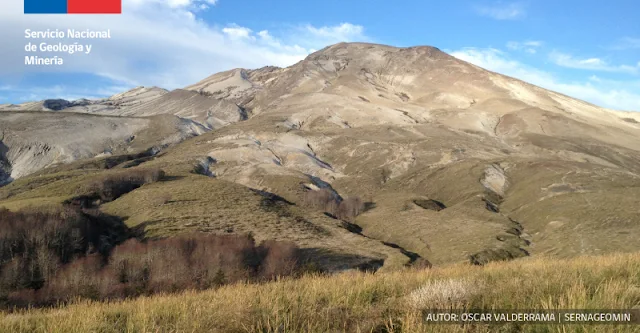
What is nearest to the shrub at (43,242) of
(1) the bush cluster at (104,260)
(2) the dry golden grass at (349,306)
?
(1) the bush cluster at (104,260)

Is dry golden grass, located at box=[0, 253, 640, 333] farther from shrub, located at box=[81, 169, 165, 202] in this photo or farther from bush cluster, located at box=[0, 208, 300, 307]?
shrub, located at box=[81, 169, 165, 202]

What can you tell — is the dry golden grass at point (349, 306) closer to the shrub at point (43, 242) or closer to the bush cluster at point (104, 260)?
the bush cluster at point (104, 260)

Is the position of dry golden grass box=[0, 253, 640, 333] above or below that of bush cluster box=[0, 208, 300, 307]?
above

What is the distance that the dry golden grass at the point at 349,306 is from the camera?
6.53 m

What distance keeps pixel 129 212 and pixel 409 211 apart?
224ft

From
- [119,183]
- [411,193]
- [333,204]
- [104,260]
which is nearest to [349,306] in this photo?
[104,260]

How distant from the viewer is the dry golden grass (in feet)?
21.4

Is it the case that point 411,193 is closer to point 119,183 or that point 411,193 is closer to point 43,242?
point 119,183

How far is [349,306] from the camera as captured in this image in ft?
24.5

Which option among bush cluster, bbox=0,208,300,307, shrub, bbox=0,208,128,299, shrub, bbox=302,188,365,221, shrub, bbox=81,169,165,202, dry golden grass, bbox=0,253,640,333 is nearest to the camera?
dry golden grass, bbox=0,253,640,333

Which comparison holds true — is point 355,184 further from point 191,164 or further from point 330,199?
point 191,164

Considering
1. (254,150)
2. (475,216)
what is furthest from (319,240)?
(254,150)

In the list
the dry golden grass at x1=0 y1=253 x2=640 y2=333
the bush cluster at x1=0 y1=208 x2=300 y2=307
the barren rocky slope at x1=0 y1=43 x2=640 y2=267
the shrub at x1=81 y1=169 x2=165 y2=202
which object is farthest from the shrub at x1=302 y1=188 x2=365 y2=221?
the dry golden grass at x1=0 y1=253 x2=640 y2=333

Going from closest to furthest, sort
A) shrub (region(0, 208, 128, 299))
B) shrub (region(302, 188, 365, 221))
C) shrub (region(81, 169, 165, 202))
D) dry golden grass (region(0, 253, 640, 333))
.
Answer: dry golden grass (region(0, 253, 640, 333))
shrub (region(0, 208, 128, 299))
shrub (region(81, 169, 165, 202))
shrub (region(302, 188, 365, 221))
